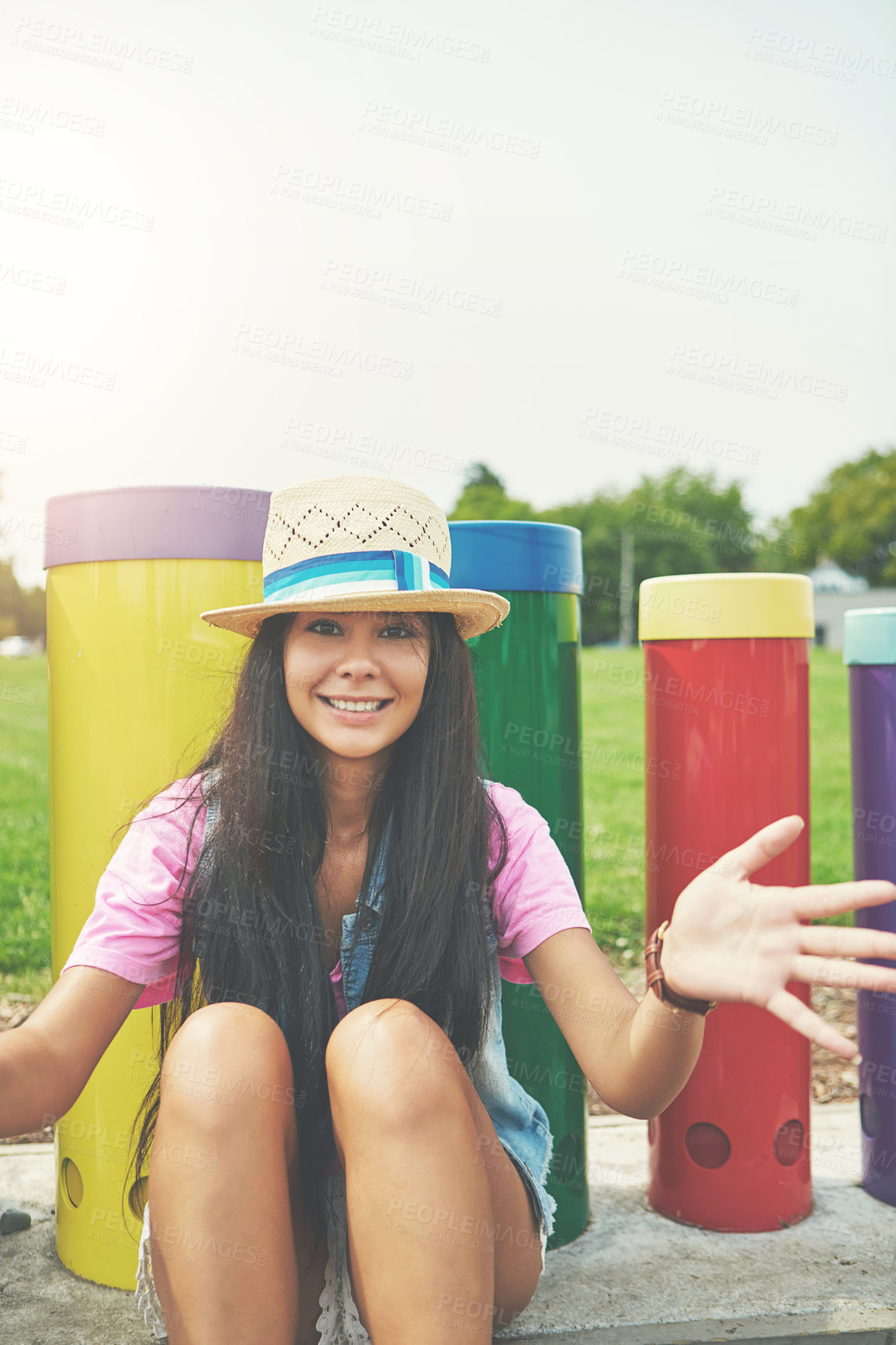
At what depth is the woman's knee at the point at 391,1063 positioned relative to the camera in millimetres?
A: 1589

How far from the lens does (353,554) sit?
1884mm

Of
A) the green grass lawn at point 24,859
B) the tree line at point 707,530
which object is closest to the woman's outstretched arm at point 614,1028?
the green grass lawn at point 24,859

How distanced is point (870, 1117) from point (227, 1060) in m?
1.82

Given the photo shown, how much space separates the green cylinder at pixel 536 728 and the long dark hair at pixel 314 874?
1.33ft

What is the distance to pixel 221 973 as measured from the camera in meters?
1.92

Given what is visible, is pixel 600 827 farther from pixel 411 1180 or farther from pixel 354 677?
pixel 411 1180

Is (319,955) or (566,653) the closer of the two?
(319,955)

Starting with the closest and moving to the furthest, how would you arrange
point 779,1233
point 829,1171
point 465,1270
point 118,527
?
point 465,1270
point 118,527
point 779,1233
point 829,1171

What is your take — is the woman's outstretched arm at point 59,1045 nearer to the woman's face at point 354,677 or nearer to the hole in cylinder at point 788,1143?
the woman's face at point 354,677

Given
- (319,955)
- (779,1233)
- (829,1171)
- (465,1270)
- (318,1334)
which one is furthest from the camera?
(829,1171)

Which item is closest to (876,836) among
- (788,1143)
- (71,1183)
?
(788,1143)

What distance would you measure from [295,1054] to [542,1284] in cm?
91

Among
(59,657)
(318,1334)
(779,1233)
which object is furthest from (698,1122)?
(59,657)

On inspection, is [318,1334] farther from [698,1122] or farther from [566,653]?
[566,653]
